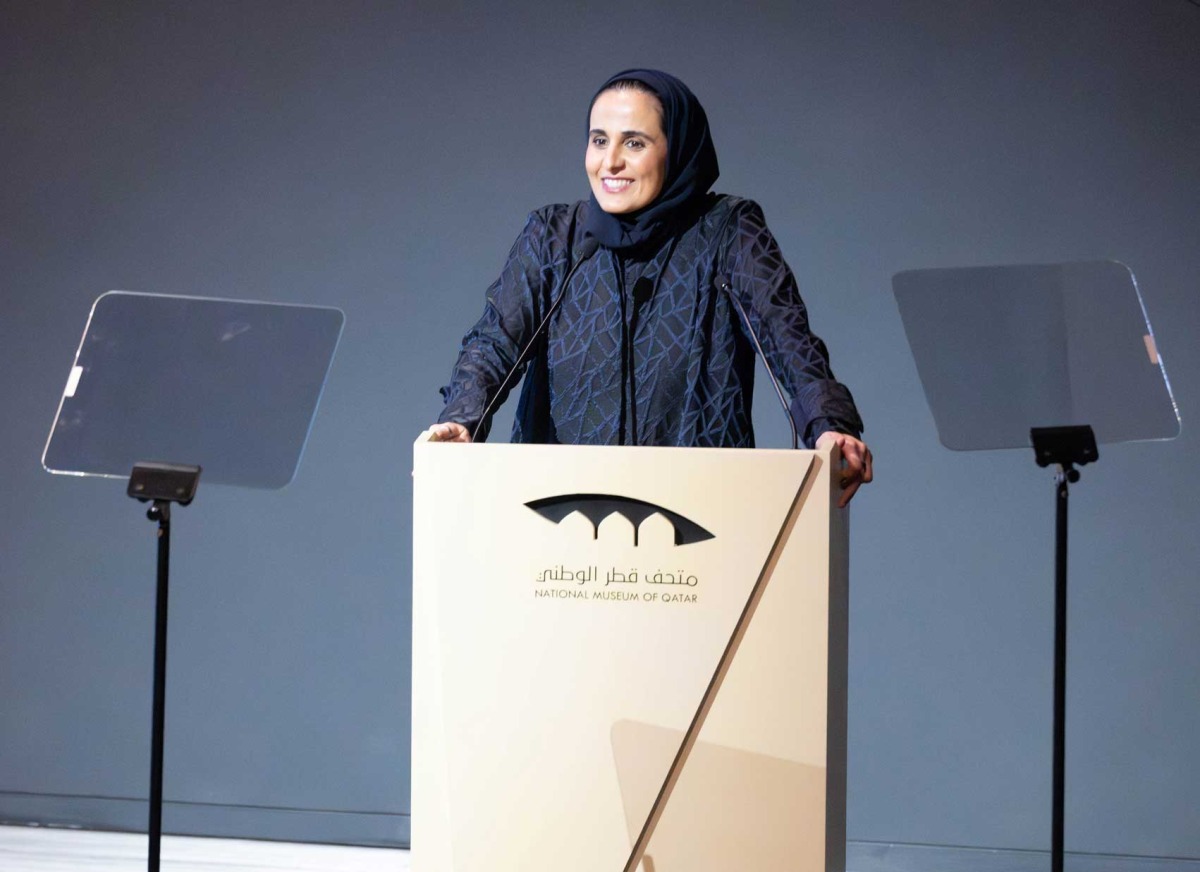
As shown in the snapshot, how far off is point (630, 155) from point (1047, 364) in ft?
2.10

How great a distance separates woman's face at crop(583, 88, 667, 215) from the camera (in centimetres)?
186

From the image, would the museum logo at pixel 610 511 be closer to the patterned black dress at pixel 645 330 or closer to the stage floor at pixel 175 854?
the patterned black dress at pixel 645 330

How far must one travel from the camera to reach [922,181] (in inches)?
125

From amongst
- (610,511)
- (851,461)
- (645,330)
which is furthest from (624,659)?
(645,330)

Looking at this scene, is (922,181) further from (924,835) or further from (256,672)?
(256,672)

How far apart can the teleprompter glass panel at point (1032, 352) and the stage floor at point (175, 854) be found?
1969mm

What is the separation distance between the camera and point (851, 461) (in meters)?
1.50

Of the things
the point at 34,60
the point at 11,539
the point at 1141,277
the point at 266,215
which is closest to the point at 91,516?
the point at 11,539

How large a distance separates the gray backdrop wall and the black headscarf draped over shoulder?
1374 mm

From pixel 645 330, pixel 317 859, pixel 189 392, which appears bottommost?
pixel 317 859

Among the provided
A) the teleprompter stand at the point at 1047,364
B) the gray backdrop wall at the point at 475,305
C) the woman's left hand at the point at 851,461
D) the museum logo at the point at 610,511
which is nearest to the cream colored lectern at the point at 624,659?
the museum logo at the point at 610,511

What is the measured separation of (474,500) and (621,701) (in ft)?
0.84

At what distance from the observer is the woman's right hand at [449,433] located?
1562 mm

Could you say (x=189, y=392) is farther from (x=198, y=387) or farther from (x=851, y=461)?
(x=851, y=461)
